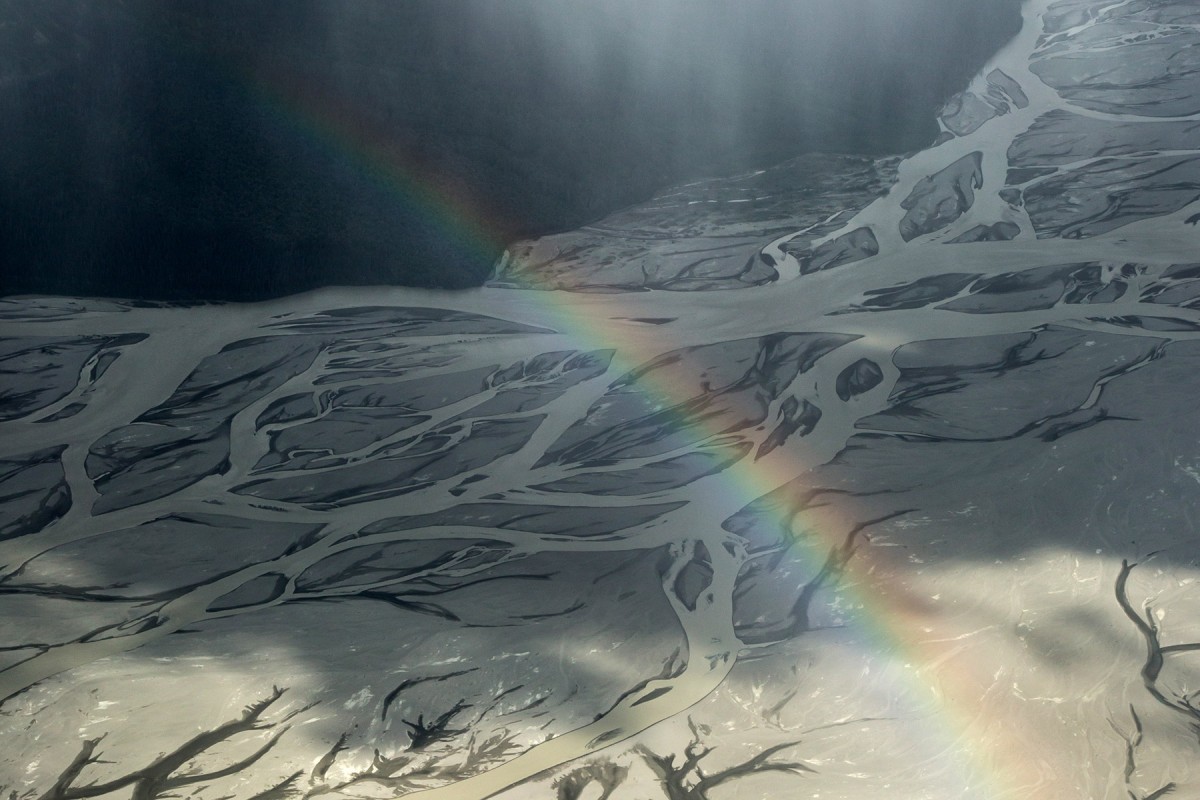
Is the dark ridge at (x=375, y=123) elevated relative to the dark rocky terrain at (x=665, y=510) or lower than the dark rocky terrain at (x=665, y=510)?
elevated

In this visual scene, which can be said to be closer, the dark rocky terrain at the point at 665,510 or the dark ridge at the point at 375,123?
the dark rocky terrain at the point at 665,510

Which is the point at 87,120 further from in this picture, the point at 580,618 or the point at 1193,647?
the point at 1193,647

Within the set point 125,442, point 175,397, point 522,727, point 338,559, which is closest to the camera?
point 522,727

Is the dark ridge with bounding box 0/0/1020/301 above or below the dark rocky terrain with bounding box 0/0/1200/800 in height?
above

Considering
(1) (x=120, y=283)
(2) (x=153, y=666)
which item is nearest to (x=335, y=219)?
(1) (x=120, y=283)

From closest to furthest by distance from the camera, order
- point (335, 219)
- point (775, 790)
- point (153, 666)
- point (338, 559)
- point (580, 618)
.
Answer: point (775, 790), point (153, 666), point (580, 618), point (338, 559), point (335, 219)

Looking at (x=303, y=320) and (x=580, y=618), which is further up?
(x=303, y=320)

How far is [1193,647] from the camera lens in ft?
10.3

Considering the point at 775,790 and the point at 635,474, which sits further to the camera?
the point at 635,474

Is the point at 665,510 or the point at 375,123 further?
the point at 375,123

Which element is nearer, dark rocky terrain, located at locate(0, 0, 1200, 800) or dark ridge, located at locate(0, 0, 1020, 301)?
dark rocky terrain, located at locate(0, 0, 1200, 800)

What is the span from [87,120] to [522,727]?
4.64 m

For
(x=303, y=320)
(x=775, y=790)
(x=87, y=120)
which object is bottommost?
(x=775, y=790)

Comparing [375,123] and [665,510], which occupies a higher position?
[375,123]
